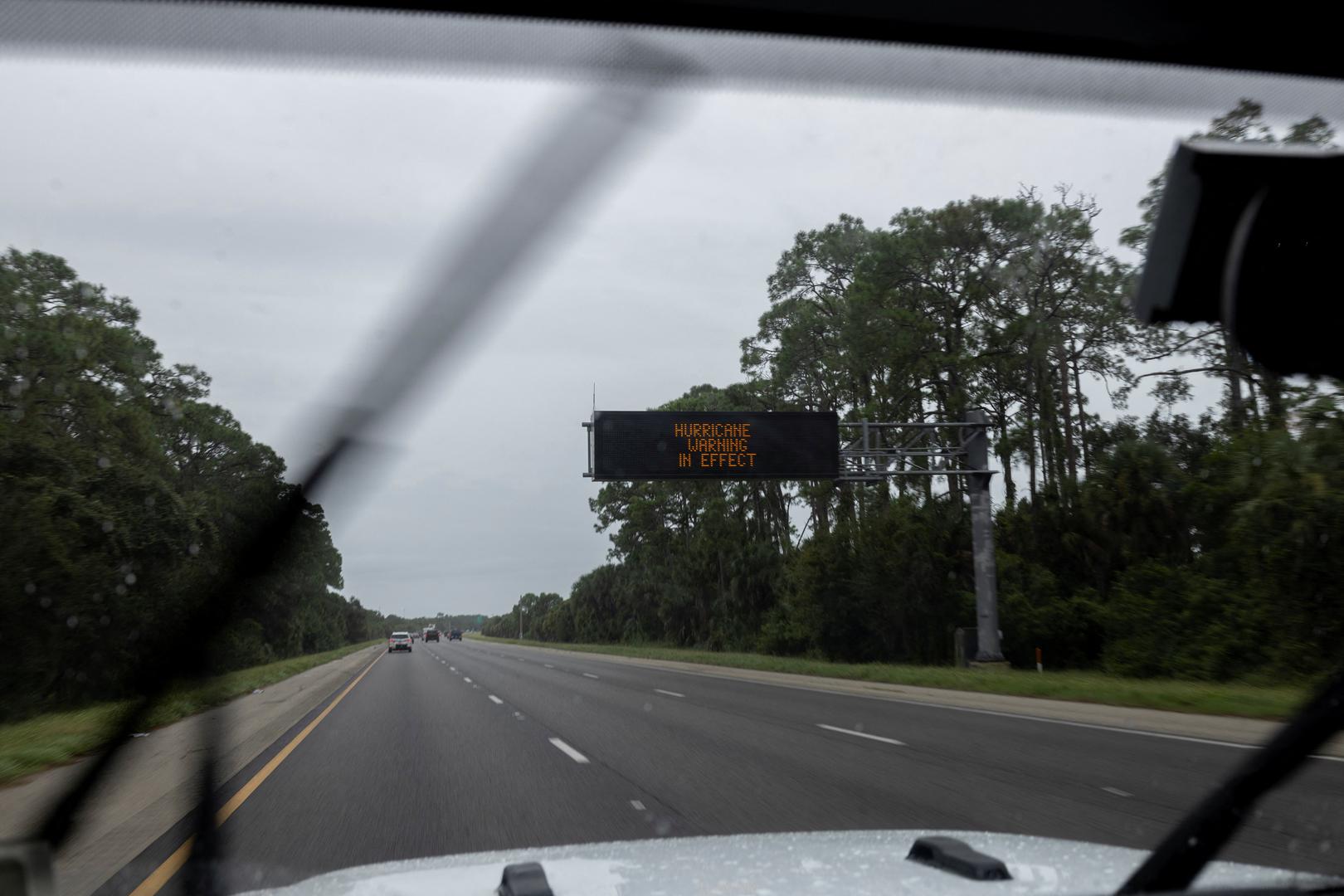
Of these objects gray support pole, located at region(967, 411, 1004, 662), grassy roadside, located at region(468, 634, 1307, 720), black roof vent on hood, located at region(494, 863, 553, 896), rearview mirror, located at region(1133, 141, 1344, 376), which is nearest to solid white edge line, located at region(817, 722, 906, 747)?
grassy roadside, located at region(468, 634, 1307, 720)

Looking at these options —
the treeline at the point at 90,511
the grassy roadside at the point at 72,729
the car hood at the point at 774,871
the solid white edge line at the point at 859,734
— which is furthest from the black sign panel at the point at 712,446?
the car hood at the point at 774,871

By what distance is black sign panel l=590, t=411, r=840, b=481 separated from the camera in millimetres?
27672

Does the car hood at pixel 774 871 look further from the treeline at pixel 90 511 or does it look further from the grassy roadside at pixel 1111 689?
the treeline at pixel 90 511

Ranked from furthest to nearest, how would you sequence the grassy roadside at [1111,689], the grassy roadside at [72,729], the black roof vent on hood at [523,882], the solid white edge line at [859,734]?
1. the grassy roadside at [1111,689]
2. the solid white edge line at [859,734]
3. the grassy roadside at [72,729]
4. the black roof vent on hood at [523,882]

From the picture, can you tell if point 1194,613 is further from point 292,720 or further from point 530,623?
point 530,623

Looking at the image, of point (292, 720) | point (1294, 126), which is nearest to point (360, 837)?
point (1294, 126)

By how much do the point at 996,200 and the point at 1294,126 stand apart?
1611 inches

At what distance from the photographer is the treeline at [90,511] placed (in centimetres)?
2639

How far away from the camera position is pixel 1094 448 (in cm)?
4419

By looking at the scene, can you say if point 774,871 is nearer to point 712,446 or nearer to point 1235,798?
point 1235,798

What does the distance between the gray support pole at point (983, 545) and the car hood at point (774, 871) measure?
87.7ft

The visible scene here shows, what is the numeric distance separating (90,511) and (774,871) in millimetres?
29501

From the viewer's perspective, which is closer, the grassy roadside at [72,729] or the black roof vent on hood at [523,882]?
the black roof vent on hood at [523,882]

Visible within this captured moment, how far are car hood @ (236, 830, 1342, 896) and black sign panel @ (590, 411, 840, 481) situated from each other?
75.7ft
